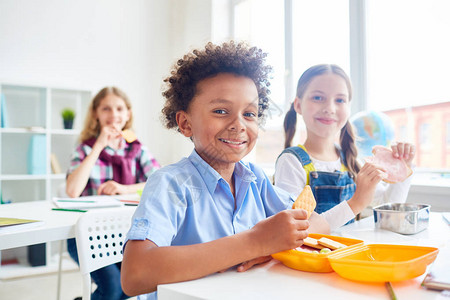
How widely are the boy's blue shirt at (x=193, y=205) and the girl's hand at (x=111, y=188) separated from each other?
4.34 feet

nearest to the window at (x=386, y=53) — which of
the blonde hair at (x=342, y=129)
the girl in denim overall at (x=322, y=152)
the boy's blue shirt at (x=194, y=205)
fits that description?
the blonde hair at (x=342, y=129)

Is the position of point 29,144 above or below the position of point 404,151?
above

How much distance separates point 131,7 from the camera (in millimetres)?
3855

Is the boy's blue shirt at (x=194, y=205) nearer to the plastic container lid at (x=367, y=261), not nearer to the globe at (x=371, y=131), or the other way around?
the plastic container lid at (x=367, y=261)

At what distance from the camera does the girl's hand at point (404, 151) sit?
49.8 inches

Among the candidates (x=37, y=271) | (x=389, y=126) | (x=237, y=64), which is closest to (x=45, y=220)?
(x=237, y=64)

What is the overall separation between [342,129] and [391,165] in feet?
1.23

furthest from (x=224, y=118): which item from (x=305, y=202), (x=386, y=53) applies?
(x=386, y=53)

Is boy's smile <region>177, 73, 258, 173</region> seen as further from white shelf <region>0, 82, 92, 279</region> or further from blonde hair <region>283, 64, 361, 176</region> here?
white shelf <region>0, 82, 92, 279</region>

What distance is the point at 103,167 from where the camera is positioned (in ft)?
7.53

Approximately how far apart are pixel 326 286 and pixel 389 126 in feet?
3.36

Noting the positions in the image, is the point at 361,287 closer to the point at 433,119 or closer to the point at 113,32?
the point at 433,119

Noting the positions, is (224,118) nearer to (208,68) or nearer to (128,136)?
(208,68)

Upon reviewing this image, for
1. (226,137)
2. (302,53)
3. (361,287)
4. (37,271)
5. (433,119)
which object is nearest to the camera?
(361,287)
